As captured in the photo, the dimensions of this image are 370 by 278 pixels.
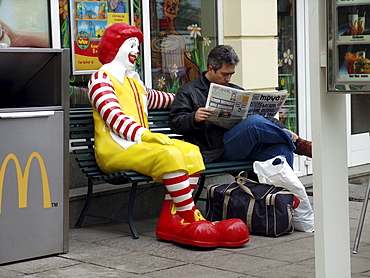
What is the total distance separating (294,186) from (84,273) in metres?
1.82

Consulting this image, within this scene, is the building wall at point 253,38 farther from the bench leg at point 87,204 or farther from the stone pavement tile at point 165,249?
the stone pavement tile at point 165,249

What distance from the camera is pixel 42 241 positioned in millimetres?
4609

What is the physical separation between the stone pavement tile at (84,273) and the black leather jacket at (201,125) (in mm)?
1554

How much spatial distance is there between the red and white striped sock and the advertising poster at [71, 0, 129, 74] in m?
1.62

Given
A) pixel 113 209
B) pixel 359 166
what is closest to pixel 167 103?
pixel 113 209

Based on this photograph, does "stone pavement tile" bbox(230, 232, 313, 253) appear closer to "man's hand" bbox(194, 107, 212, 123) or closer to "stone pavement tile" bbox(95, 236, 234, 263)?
"stone pavement tile" bbox(95, 236, 234, 263)

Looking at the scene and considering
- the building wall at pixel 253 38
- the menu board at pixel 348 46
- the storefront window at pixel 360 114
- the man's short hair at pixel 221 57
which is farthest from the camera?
the storefront window at pixel 360 114

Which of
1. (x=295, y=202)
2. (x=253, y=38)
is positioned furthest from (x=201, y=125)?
(x=253, y=38)

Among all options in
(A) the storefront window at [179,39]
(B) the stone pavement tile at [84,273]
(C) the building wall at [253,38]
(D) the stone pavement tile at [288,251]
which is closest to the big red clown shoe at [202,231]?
(D) the stone pavement tile at [288,251]

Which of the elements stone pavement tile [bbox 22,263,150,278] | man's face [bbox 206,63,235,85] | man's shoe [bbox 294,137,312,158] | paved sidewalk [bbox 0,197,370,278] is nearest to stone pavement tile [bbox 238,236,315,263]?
paved sidewalk [bbox 0,197,370,278]

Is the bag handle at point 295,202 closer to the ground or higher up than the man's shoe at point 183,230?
higher up

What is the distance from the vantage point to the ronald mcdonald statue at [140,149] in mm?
4895

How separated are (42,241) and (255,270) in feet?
4.40

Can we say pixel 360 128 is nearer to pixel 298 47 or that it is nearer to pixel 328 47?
pixel 298 47
